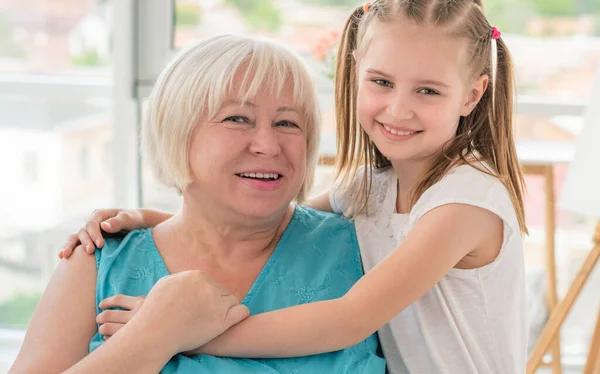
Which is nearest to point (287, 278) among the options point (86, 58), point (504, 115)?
point (504, 115)

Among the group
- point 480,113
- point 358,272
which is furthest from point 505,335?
point 480,113

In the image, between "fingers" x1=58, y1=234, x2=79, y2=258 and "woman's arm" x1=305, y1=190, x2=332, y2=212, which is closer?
"fingers" x1=58, y1=234, x2=79, y2=258

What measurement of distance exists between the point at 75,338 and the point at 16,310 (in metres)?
2.02

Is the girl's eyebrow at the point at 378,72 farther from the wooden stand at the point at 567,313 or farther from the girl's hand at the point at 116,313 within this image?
the wooden stand at the point at 567,313

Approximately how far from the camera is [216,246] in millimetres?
1779

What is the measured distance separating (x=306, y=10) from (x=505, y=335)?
178 centimetres

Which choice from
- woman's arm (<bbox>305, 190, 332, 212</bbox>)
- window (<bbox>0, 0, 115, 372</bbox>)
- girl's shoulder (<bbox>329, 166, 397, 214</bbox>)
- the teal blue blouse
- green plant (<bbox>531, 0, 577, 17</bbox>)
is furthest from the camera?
window (<bbox>0, 0, 115, 372</bbox>)

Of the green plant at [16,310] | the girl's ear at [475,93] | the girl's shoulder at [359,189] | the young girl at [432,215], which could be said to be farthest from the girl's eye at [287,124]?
the green plant at [16,310]

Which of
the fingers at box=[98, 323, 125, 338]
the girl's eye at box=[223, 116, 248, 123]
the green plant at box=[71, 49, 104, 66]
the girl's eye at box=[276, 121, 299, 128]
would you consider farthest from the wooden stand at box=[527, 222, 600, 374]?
the green plant at box=[71, 49, 104, 66]

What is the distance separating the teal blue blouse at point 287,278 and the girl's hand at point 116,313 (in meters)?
0.04

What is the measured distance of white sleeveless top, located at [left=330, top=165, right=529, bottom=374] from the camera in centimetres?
161

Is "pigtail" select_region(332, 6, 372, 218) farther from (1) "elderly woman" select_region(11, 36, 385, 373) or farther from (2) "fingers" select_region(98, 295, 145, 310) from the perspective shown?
(2) "fingers" select_region(98, 295, 145, 310)

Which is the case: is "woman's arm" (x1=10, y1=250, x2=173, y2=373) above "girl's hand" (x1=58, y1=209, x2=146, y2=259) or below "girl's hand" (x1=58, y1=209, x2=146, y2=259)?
below

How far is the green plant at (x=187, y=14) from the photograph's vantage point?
10.2 feet
